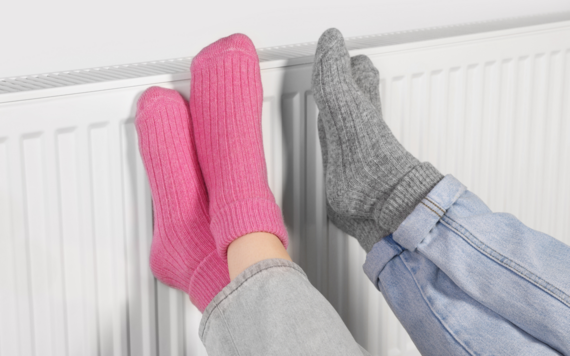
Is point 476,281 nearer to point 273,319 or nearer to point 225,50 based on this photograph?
point 273,319

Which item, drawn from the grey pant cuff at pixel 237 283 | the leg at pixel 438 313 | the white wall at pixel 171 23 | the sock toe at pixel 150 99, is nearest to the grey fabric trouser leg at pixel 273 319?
the grey pant cuff at pixel 237 283

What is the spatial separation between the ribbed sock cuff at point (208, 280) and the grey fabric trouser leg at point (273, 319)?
0.26ft

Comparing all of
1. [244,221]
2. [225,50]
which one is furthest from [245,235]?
[225,50]

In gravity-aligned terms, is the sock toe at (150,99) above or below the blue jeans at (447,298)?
above

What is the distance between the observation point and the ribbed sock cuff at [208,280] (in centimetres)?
67

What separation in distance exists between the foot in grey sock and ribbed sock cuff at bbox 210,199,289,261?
0.12 metres

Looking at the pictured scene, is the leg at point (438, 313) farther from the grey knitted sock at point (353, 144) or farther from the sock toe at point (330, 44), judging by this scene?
the sock toe at point (330, 44)

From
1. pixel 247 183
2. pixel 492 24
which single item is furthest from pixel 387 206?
pixel 492 24

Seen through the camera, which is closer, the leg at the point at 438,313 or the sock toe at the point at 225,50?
the leg at the point at 438,313

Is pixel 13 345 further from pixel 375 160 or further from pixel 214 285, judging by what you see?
pixel 375 160

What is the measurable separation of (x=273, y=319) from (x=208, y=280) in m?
0.16

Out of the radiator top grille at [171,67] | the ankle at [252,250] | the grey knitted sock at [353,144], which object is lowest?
the ankle at [252,250]

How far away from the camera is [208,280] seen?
68 centimetres

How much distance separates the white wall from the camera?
680 mm
